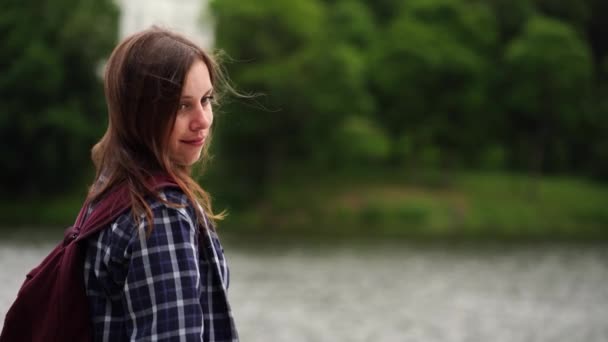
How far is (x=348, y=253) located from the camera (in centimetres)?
2842

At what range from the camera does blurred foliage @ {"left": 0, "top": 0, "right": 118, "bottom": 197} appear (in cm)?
3575

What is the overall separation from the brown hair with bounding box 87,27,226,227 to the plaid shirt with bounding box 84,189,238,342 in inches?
4.3

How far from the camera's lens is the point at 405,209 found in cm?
3931

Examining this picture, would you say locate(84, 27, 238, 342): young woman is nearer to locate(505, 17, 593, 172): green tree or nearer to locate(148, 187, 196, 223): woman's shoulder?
locate(148, 187, 196, 223): woman's shoulder

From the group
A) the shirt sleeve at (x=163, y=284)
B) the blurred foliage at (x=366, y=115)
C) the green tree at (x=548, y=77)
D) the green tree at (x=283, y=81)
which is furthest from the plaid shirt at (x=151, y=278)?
the green tree at (x=548, y=77)

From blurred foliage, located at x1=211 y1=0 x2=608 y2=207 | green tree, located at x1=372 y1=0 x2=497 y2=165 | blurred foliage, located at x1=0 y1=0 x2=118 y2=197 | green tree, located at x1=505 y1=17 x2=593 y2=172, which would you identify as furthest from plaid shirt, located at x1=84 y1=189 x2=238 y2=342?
green tree, located at x1=505 y1=17 x2=593 y2=172

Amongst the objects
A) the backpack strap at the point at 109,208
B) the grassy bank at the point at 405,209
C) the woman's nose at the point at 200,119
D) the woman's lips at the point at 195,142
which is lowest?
the grassy bank at the point at 405,209

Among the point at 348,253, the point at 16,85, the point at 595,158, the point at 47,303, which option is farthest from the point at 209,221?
the point at 595,158

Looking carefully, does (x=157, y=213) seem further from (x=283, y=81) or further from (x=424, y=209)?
(x=424, y=209)

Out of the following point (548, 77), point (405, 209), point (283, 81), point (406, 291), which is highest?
point (548, 77)

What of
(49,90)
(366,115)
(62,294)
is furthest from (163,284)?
(366,115)

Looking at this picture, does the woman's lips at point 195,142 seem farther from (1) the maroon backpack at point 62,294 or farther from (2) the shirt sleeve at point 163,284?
(2) the shirt sleeve at point 163,284

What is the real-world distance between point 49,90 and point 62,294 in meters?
36.4

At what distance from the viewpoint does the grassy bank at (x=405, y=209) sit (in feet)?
120
